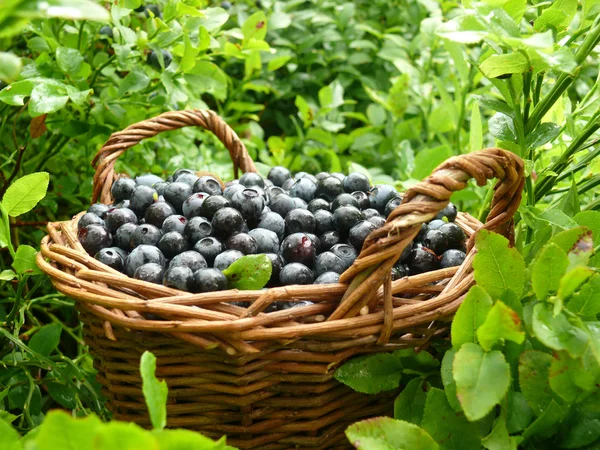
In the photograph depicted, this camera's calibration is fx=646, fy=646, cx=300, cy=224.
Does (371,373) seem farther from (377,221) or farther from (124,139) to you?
(124,139)

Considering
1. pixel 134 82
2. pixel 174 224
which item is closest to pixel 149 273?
pixel 174 224

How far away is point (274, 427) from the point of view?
0.85 meters

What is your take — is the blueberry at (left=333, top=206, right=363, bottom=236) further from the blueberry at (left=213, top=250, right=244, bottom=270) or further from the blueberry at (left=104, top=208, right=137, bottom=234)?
the blueberry at (left=104, top=208, right=137, bottom=234)

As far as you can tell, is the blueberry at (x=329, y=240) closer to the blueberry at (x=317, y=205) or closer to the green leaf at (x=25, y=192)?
the blueberry at (x=317, y=205)

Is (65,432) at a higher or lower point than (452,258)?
higher

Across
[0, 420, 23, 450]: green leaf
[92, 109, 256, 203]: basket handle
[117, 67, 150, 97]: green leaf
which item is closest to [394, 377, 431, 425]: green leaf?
[0, 420, 23, 450]: green leaf

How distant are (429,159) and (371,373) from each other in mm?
788

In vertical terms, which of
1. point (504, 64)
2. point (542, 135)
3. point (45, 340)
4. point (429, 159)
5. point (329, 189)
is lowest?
point (45, 340)

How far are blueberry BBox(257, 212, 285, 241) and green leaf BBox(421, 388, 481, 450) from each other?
367 millimetres

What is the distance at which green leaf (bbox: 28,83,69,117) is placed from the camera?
1.07 meters

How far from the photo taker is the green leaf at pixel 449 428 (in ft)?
2.43

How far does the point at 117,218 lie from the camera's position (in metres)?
1.02

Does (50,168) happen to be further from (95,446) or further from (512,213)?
(95,446)

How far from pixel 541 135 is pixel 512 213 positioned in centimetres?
15
